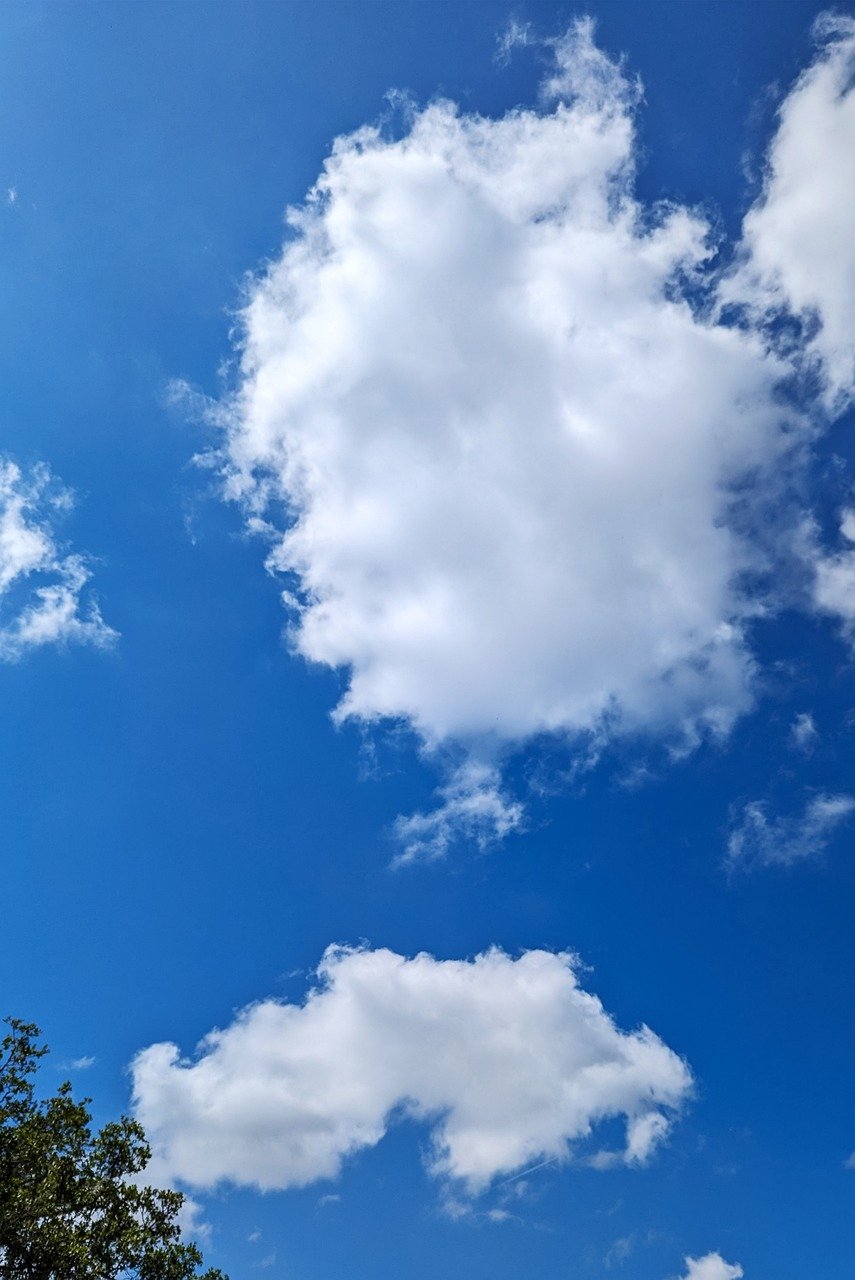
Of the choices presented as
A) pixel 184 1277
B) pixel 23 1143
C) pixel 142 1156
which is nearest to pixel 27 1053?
pixel 23 1143

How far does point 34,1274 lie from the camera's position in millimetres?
37969

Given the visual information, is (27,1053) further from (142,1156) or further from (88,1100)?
(142,1156)

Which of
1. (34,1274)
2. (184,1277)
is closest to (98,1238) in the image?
(34,1274)

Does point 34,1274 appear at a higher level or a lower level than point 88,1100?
lower

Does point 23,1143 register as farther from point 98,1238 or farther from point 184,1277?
point 184,1277

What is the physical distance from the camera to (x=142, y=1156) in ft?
146

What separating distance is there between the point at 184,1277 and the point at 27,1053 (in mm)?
15023

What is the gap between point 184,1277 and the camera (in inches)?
1657

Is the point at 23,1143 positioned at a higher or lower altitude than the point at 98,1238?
higher

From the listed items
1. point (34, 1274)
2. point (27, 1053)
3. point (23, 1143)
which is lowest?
point (34, 1274)

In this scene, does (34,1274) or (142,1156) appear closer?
(34,1274)

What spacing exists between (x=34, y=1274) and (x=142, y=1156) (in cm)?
725

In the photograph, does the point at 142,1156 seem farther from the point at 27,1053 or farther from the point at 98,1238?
the point at 27,1053

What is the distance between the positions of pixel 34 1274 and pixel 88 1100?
26.8ft
